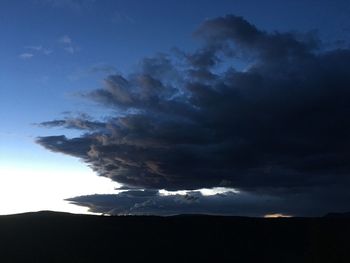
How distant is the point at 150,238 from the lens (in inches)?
4668

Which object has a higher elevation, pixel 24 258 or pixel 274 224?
pixel 274 224

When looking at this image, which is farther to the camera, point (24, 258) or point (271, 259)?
point (271, 259)

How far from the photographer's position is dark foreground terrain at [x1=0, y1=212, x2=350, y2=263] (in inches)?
3939

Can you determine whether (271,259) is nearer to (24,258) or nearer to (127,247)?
(127,247)

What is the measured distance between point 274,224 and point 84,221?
46074mm

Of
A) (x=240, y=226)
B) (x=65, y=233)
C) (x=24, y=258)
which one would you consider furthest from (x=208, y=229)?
(x=24, y=258)

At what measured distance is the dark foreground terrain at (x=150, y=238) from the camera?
100 m

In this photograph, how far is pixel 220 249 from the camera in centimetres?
11675

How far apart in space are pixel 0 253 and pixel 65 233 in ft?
76.6

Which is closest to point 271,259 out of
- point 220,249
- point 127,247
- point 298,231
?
point 220,249

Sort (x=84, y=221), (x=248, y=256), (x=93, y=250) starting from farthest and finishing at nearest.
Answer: (x=84, y=221) → (x=248, y=256) → (x=93, y=250)

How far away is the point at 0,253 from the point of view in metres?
91.7

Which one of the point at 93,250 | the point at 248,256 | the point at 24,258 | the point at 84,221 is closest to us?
the point at 24,258

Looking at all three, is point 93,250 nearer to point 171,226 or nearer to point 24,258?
point 24,258
